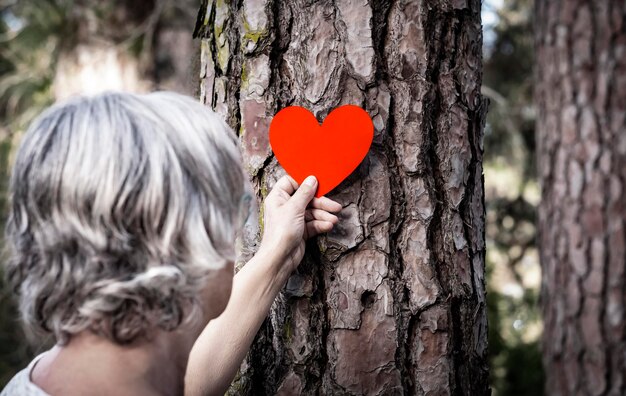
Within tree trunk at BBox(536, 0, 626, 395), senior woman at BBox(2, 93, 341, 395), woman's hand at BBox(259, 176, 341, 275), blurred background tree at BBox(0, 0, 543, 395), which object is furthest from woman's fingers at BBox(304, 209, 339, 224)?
blurred background tree at BBox(0, 0, 543, 395)

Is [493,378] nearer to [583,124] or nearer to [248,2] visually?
[583,124]

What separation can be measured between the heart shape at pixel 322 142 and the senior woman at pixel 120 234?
0.29 m

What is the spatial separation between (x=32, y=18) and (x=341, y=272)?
393 centimetres

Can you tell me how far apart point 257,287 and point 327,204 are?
235 mm

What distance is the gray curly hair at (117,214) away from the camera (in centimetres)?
102

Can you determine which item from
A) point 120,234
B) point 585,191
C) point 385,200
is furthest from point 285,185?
point 585,191

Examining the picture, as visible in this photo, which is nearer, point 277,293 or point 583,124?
point 277,293

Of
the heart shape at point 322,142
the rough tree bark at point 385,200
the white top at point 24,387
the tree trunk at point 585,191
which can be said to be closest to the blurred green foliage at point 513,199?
the tree trunk at point 585,191

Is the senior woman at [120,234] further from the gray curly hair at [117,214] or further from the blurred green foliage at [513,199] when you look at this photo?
the blurred green foliage at [513,199]

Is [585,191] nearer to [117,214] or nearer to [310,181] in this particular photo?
[310,181]

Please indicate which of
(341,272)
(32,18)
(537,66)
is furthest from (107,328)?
(32,18)

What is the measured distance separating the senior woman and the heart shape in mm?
292

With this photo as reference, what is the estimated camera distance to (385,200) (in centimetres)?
144

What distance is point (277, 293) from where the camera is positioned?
145 cm
